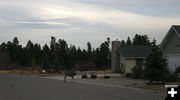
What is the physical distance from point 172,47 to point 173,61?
1.50m

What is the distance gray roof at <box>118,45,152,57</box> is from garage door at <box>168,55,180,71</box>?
1924cm

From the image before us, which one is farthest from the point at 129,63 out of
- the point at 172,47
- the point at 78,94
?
the point at 78,94

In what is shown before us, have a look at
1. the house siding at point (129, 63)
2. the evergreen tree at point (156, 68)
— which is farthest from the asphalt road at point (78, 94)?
the house siding at point (129, 63)

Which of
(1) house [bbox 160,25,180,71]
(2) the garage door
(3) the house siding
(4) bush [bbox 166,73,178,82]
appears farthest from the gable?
(3) the house siding

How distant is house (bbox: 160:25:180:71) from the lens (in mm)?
33528

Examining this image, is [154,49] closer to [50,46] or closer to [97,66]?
[97,66]

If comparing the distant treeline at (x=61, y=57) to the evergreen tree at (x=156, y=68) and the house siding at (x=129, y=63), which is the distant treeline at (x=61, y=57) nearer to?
the house siding at (x=129, y=63)

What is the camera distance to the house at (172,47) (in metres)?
33.5

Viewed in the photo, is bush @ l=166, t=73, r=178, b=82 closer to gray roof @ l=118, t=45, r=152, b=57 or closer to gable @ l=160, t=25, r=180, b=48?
gable @ l=160, t=25, r=180, b=48

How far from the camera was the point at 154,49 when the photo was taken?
30.6 m

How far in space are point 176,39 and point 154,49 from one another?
4405 mm

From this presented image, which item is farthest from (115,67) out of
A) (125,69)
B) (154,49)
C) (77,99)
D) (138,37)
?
(138,37)

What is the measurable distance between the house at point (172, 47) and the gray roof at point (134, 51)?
61.3 feet

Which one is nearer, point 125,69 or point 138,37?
point 125,69
